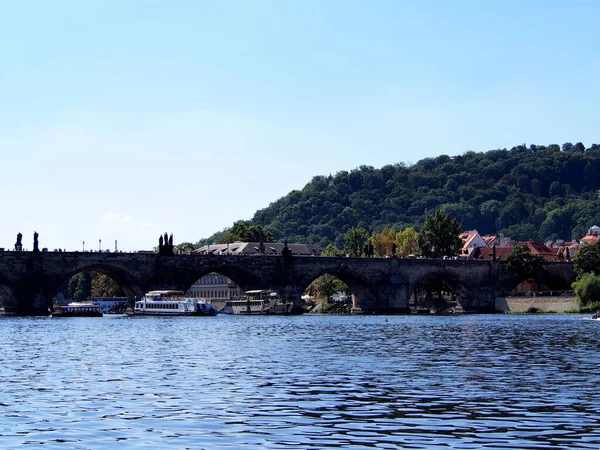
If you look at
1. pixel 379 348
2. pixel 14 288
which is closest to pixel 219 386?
pixel 379 348

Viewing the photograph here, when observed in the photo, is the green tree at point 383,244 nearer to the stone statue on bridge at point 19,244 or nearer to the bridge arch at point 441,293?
the bridge arch at point 441,293

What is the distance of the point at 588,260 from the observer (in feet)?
438

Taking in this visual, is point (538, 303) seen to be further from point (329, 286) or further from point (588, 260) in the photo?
point (329, 286)

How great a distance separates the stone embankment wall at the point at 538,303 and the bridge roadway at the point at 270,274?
2.31 metres

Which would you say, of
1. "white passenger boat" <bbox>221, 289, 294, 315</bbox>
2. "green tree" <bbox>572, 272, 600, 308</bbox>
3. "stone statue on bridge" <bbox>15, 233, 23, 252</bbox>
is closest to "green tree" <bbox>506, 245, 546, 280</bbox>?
"green tree" <bbox>572, 272, 600, 308</bbox>

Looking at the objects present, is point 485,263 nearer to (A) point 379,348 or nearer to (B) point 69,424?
(A) point 379,348

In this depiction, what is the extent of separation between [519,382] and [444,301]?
128 metres

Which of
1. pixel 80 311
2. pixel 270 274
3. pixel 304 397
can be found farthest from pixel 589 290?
pixel 304 397

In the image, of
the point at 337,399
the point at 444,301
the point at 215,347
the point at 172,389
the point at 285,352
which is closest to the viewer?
the point at 337,399

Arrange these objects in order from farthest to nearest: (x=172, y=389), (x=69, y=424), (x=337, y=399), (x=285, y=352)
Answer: (x=285, y=352) → (x=172, y=389) → (x=337, y=399) → (x=69, y=424)

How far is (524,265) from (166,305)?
5547 centimetres

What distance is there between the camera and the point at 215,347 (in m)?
55.0

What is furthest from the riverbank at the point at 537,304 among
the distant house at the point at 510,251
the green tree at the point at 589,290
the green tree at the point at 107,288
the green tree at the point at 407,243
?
the green tree at the point at 107,288

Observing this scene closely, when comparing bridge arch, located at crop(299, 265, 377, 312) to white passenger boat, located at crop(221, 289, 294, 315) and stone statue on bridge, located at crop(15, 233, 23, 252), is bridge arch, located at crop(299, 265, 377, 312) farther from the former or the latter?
stone statue on bridge, located at crop(15, 233, 23, 252)
